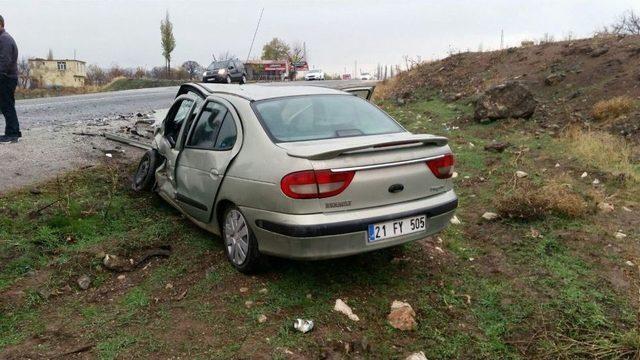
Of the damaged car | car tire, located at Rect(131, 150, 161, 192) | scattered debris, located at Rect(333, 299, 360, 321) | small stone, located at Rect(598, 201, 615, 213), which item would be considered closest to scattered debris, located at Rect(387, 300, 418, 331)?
scattered debris, located at Rect(333, 299, 360, 321)

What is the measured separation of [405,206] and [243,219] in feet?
4.02

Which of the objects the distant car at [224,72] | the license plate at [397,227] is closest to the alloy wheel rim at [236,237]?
the license plate at [397,227]

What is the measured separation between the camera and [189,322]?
3.35 meters

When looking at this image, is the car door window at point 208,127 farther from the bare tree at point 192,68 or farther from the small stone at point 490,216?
the bare tree at point 192,68

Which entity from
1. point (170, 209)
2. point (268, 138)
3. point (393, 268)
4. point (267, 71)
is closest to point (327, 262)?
point (393, 268)

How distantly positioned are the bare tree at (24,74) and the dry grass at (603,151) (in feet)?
170

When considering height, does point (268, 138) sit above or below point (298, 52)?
below

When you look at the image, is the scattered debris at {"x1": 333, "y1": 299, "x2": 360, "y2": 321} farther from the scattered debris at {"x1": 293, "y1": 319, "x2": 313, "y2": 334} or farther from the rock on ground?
the rock on ground

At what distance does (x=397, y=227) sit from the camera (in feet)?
11.5

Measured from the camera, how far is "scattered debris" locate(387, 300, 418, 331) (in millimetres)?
3289

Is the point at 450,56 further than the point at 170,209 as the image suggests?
Yes

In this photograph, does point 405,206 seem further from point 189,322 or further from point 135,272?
point 135,272

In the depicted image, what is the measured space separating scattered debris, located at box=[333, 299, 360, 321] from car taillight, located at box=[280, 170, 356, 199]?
80cm

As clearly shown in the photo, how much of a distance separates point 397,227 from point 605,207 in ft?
10.4
